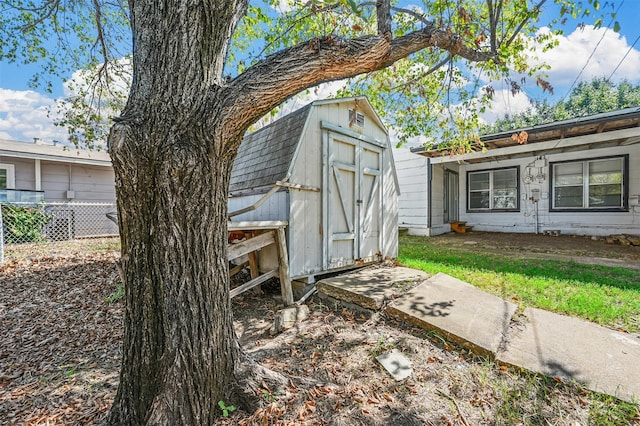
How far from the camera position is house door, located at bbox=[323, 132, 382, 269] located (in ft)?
15.9

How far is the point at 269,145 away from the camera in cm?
526

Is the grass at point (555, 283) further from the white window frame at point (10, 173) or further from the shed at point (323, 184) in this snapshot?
the white window frame at point (10, 173)

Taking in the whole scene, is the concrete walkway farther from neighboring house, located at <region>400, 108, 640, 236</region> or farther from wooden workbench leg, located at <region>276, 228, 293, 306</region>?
neighboring house, located at <region>400, 108, 640, 236</region>

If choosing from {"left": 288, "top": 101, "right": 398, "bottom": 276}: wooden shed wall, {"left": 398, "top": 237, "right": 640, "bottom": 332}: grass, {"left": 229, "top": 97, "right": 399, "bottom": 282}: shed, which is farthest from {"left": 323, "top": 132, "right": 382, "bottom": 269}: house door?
{"left": 398, "top": 237, "right": 640, "bottom": 332}: grass

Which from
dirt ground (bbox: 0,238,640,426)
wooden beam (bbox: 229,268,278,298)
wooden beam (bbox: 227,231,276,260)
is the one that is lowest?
dirt ground (bbox: 0,238,640,426)

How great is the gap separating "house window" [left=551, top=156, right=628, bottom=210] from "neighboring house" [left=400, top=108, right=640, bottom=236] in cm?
2

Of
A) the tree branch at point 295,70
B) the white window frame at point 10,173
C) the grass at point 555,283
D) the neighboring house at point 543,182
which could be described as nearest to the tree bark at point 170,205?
the tree branch at point 295,70

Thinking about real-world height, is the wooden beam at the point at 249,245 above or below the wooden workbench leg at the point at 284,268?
above

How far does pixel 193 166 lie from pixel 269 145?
374 cm

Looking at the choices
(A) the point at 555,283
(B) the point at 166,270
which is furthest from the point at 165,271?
(A) the point at 555,283

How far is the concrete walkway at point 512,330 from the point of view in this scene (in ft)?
8.15

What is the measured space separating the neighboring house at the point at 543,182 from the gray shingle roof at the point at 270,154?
6.34 metres

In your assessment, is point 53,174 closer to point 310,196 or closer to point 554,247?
point 310,196

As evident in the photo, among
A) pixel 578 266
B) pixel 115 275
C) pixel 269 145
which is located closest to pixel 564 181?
pixel 578 266
